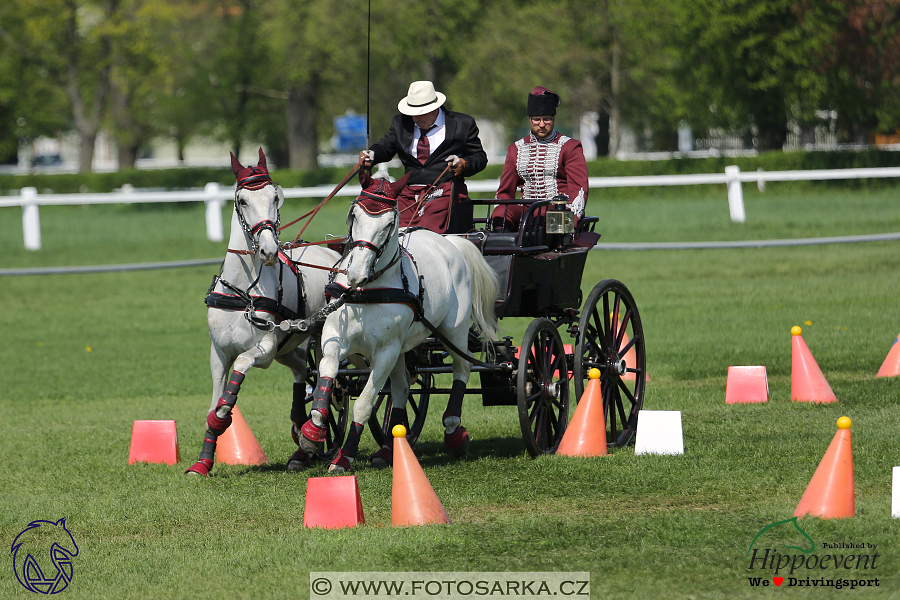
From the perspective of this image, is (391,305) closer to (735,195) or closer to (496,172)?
(735,195)

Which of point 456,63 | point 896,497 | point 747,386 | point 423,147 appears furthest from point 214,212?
point 456,63

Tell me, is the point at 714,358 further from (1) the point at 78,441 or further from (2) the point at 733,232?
(2) the point at 733,232

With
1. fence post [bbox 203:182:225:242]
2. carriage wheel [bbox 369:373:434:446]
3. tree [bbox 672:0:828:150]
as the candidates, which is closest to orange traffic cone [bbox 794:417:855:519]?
carriage wheel [bbox 369:373:434:446]

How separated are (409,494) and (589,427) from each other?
2.17m

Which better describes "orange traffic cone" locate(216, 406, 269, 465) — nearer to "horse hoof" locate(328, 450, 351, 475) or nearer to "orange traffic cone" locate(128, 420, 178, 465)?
"orange traffic cone" locate(128, 420, 178, 465)

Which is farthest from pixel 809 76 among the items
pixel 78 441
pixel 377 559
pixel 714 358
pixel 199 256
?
pixel 377 559

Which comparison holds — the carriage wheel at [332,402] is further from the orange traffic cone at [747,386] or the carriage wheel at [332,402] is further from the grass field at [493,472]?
the orange traffic cone at [747,386]

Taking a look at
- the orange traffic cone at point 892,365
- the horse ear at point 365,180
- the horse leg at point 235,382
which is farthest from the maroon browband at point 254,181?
the orange traffic cone at point 892,365

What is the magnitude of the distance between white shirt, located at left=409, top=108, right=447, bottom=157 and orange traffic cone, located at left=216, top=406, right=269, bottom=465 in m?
2.19

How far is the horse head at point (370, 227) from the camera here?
6.73 metres

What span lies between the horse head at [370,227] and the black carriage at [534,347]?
0.99 metres

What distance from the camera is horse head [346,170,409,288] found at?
6727 millimetres

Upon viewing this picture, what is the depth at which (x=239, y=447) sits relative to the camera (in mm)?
8203

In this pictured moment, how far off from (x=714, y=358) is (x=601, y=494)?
5.62 metres
